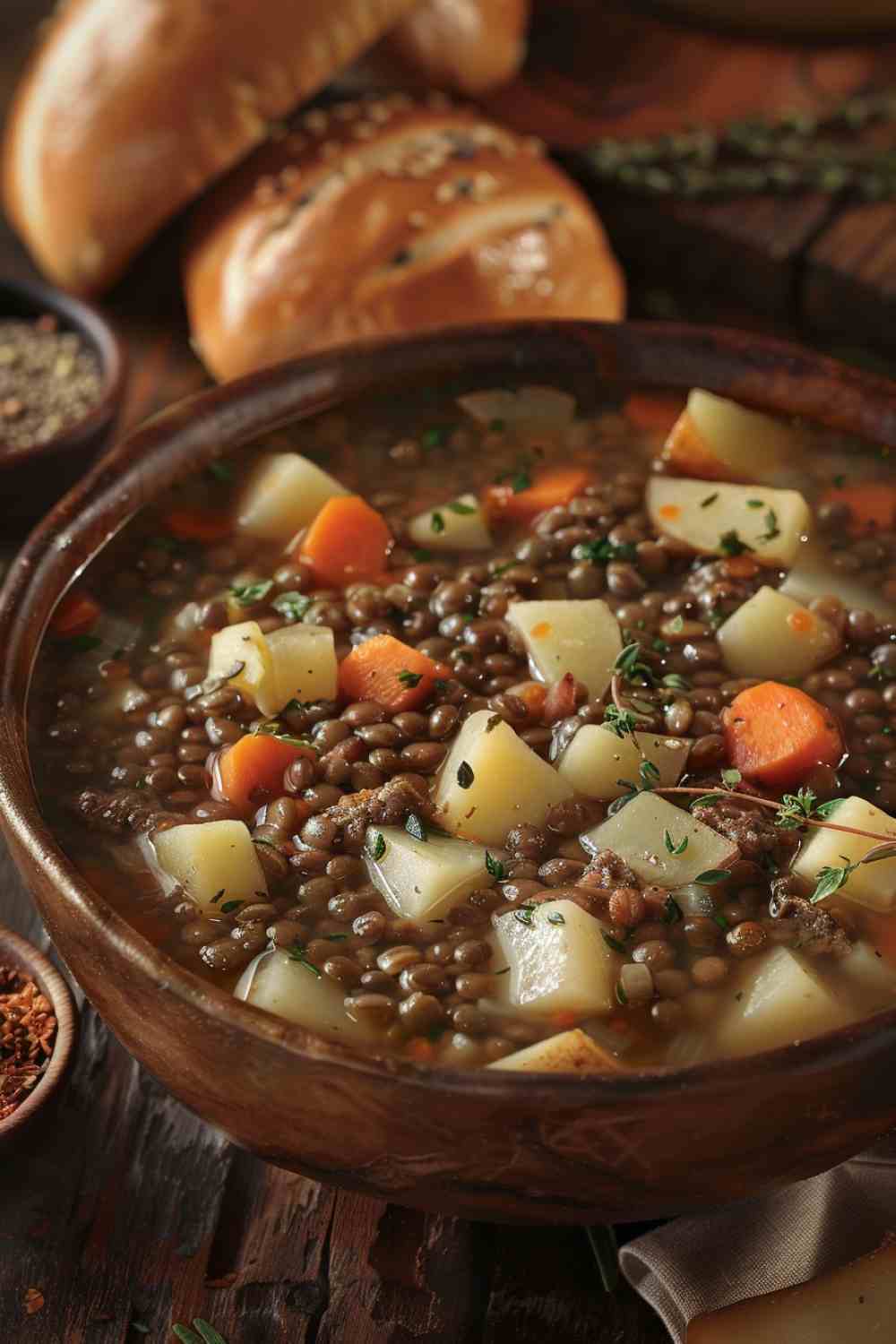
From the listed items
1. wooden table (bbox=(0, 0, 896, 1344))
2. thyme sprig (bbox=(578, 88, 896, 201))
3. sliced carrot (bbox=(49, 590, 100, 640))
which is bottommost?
thyme sprig (bbox=(578, 88, 896, 201))

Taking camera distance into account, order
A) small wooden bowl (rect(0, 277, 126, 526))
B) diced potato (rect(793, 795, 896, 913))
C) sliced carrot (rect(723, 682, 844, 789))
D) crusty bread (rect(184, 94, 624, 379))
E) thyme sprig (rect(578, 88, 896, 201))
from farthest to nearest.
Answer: thyme sprig (rect(578, 88, 896, 201)), crusty bread (rect(184, 94, 624, 379)), small wooden bowl (rect(0, 277, 126, 526)), sliced carrot (rect(723, 682, 844, 789)), diced potato (rect(793, 795, 896, 913))

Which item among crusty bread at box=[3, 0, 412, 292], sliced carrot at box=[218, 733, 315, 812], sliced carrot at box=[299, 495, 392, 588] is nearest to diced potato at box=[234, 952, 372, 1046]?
sliced carrot at box=[218, 733, 315, 812]

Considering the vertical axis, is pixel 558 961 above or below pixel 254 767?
below

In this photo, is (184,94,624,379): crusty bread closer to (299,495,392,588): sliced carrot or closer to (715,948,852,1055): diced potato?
(299,495,392,588): sliced carrot

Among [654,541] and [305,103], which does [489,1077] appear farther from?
[305,103]

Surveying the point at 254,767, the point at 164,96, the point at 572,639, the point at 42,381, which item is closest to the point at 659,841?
the point at 572,639

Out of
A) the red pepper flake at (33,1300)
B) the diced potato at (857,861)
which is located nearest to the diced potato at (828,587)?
the diced potato at (857,861)

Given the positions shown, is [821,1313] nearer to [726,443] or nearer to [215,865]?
[215,865]
